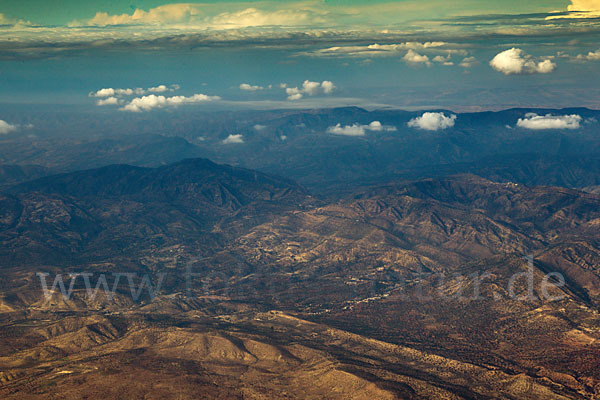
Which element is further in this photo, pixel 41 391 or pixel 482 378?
pixel 482 378

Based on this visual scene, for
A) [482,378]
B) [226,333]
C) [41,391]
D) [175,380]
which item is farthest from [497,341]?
[41,391]

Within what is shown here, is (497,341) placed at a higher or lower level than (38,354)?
lower

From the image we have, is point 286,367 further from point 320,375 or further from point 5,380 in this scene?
point 5,380

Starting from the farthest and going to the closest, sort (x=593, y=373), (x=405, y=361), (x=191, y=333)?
(x=191, y=333) → (x=405, y=361) → (x=593, y=373)

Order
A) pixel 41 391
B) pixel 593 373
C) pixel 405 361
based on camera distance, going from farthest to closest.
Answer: pixel 405 361
pixel 593 373
pixel 41 391

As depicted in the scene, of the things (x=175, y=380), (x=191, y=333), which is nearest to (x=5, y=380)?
(x=175, y=380)

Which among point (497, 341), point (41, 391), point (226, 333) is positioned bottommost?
point (497, 341)

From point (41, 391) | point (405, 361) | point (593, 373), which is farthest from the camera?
point (405, 361)

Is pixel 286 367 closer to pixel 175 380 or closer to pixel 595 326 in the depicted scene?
pixel 175 380

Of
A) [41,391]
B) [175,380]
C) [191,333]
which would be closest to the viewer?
[41,391]
